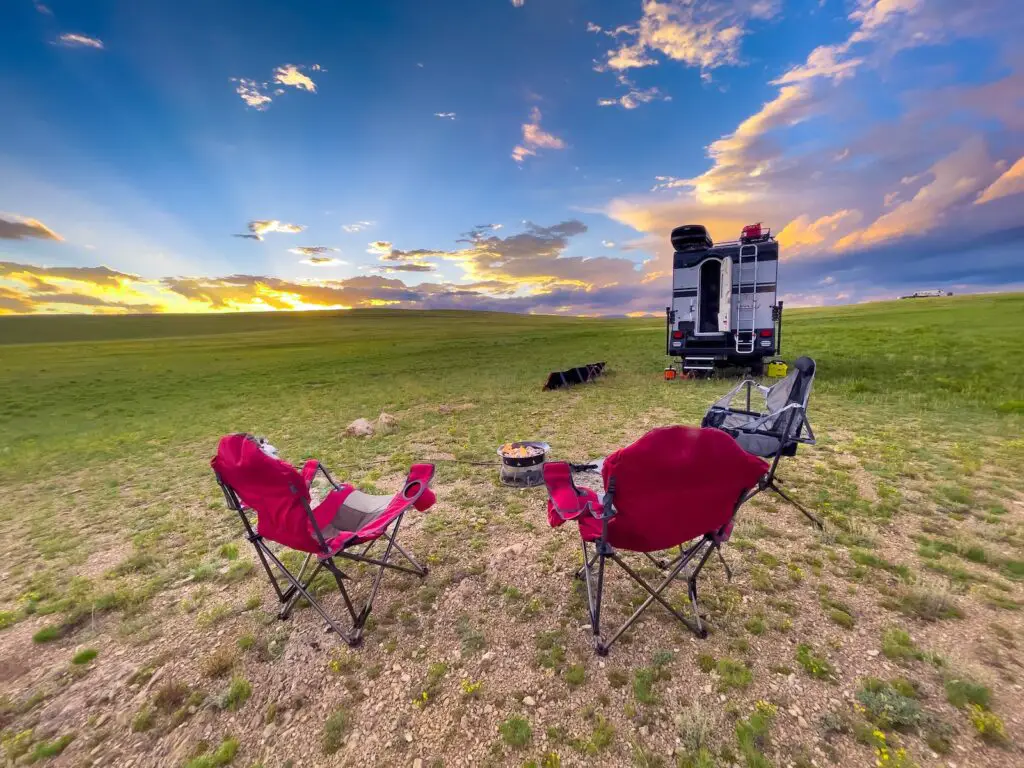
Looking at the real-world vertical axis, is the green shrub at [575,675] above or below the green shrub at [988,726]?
below

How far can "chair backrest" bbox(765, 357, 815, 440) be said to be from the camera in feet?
16.2

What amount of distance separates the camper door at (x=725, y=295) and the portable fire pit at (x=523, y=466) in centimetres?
865

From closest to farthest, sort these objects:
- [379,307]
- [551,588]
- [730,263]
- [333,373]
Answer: [551,588] < [730,263] < [333,373] < [379,307]

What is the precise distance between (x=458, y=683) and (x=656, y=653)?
1.42 meters

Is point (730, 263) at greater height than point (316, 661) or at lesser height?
greater

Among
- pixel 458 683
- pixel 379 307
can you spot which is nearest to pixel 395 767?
pixel 458 683

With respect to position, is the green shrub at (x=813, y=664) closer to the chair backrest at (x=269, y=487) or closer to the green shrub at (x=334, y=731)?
the green shrub at (x=334, y=731)

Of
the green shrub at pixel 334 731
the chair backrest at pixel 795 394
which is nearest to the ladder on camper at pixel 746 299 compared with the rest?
the chair backrest at pixel 795 394

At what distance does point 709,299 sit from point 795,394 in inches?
366

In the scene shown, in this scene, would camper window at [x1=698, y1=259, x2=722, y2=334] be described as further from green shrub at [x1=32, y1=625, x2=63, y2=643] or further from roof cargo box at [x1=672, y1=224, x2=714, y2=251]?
green shrub at [x1=32, y1=625, x2=63, y2=643]

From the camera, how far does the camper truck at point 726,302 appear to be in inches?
454

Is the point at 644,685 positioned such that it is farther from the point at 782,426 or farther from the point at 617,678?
the point at 782,426

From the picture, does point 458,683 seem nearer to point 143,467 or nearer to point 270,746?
point 270,746

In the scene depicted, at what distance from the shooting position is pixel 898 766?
213cm
